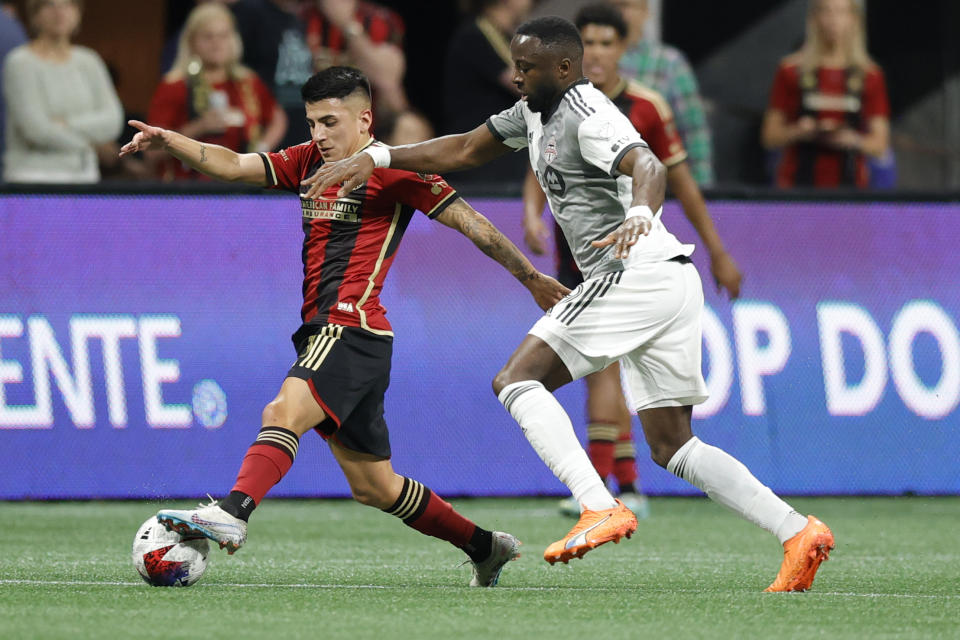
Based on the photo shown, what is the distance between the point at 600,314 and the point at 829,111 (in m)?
5.68

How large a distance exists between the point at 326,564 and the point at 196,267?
10.3 ft

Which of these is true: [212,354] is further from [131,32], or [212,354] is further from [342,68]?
[131,32]

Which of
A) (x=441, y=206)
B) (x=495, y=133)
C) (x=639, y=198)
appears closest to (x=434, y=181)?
(x=441, y=206)

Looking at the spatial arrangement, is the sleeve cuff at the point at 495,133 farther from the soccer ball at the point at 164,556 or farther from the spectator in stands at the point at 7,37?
the spectator in stands at the point at 7,37

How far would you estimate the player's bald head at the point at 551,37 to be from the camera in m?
5.54

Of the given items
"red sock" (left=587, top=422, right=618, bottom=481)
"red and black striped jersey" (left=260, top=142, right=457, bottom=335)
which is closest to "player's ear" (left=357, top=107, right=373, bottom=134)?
"red and black striped jersey" (left=260, top=142, right=457, bottom=335)

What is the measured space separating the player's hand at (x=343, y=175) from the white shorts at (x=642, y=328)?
781mm

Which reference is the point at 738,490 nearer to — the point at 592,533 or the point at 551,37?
the point at 592,533

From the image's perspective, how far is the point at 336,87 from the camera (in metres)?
5.88

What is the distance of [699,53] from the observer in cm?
1335

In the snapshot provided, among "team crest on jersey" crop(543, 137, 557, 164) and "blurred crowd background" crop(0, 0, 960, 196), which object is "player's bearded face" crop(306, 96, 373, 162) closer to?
"team crest on jersey" crop(543, 137, 557, 164)

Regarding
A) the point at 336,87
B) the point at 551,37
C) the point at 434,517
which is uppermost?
the point at 551,37

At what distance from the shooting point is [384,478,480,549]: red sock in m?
5.79

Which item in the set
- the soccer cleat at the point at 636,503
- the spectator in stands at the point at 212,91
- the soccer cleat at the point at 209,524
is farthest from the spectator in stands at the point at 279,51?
the soccer cleat at the point at 209,524
